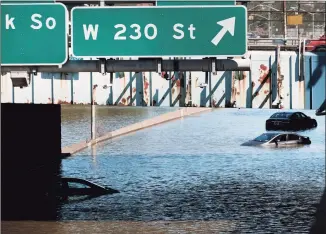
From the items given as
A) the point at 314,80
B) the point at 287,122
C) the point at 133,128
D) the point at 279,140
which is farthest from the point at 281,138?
the point at 314,80

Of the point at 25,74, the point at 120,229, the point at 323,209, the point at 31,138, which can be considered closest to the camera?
the point at 25,74

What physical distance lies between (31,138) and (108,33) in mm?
21042

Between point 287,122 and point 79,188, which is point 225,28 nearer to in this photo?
point 79,188

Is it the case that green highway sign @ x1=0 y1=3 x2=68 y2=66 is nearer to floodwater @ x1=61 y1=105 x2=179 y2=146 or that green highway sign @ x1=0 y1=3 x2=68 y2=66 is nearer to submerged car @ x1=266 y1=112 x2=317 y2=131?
floodwater @ x1=61 y1=105 x2=179 y2=146

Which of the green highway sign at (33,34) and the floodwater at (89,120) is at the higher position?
the green highway sign at (33,34)

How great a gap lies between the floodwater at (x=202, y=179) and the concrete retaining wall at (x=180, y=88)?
6.71 meters

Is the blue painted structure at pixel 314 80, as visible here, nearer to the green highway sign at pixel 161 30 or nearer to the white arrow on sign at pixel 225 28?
the green highway sign at pixel 161 30

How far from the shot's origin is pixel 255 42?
64.7 ft

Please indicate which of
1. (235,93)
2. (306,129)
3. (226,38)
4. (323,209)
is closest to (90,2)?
(226,38)

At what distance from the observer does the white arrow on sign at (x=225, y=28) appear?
14.2 m

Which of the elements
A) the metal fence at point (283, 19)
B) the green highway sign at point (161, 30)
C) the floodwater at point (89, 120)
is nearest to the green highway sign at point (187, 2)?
the green highway sign at point (161, 30)

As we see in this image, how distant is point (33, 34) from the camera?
47.5 ft

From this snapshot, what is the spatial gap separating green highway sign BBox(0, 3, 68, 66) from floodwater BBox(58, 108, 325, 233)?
10.6 meters

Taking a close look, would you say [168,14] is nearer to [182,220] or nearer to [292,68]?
[292,68]
